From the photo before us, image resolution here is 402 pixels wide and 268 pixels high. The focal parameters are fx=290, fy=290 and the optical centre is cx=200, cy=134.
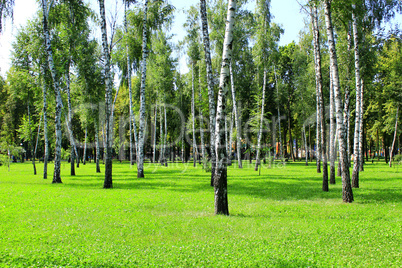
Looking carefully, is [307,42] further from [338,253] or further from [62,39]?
[338,253]

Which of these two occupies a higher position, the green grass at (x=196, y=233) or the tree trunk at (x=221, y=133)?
the tree trunk at (x=221, y=133)

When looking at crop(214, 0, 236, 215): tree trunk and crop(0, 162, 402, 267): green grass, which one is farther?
crop(214, 0, 236, 215): tree trunk

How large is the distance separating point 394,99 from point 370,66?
50.9ft

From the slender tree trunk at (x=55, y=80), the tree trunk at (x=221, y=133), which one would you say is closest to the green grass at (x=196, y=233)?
the tree trunk at (x=221, y=133)

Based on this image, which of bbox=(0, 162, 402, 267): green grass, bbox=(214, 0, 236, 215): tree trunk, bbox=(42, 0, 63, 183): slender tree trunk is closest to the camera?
bbox=(0, 162, 402, 267): green grass

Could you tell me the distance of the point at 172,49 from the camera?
3522 centimetres

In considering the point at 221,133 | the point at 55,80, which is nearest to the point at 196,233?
the point at 221,133

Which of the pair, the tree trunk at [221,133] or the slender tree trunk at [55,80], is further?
the slender tree trunk at [55,80]

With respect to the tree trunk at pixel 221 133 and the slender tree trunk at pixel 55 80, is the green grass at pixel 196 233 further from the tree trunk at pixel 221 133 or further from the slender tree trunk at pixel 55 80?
the slender tree trunk at pixel 55 80

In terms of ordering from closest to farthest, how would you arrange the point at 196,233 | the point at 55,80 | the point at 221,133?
the point at 196,233
the point at 221,133
the point at 55,80

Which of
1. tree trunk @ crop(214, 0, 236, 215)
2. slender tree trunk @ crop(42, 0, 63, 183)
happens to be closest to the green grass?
tree trunk @ crop(214, 0, 236, 215)

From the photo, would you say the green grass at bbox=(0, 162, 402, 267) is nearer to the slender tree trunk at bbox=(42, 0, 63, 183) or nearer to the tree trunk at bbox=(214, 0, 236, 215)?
the tree trunk at bbox=(214, 0, 236, 215)

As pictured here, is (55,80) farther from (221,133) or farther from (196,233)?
(196,233)

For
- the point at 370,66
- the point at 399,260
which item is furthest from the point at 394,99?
the point at 399,260
